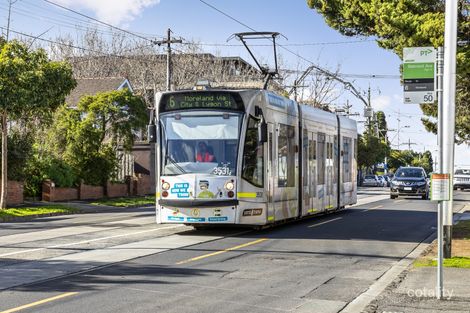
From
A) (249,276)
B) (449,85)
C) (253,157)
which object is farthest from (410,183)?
(249,276)

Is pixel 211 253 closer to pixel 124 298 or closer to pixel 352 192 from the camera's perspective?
pixel 124 298

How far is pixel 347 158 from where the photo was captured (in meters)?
27.5

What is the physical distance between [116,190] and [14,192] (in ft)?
33.8

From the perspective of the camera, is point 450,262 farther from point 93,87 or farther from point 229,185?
point 93,87

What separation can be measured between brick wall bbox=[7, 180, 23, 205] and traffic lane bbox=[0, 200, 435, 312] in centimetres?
1719

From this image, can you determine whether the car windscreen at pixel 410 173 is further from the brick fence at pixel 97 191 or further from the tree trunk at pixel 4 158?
the tree trunk at pixel 4 158

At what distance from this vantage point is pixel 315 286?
420 inches

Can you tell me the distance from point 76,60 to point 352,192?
51.8 metres

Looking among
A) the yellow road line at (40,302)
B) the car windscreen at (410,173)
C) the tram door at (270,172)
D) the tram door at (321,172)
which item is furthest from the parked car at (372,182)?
the yellow road line at (40,302)

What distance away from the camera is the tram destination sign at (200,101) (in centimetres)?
1745

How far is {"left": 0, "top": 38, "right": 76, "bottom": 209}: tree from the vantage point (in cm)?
2738

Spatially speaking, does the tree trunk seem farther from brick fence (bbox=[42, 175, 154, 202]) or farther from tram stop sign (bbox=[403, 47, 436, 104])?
tram stop sign (bbox=[403, 47, 436, 104])

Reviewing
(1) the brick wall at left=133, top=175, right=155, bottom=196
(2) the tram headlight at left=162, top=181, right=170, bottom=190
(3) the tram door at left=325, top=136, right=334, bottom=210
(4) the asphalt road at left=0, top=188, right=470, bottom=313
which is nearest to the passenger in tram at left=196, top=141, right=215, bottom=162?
(2) the tram headlight at left=162, top=181, right=170, bottom=190

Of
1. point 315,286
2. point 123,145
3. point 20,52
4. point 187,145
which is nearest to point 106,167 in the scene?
point 123,145
